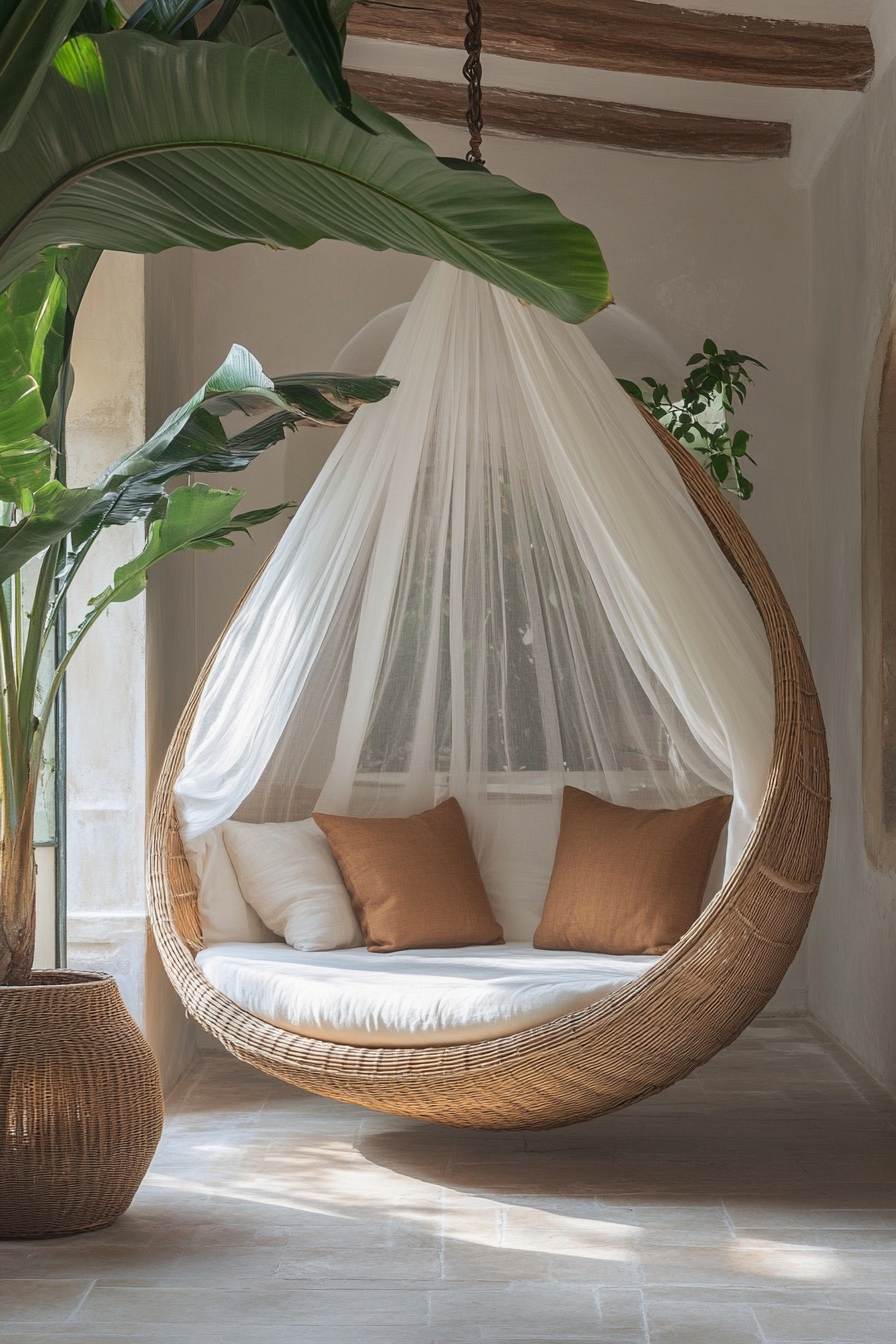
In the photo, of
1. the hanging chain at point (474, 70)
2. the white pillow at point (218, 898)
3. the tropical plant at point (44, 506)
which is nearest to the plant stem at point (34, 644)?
the tropical plant at point (44, 506)

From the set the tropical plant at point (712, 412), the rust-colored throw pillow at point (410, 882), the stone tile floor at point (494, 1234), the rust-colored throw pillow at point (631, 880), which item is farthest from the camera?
the tropical plant at point (712, 412)

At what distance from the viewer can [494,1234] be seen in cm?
257

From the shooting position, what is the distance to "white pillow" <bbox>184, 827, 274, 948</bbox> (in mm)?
3402

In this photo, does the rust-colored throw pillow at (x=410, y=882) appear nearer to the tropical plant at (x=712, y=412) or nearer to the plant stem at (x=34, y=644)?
the plant stem at (x=34, y=644)

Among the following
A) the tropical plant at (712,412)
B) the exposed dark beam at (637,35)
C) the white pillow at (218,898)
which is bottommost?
the white pillow at (218,898)

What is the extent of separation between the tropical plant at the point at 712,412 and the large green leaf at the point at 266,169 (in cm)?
246

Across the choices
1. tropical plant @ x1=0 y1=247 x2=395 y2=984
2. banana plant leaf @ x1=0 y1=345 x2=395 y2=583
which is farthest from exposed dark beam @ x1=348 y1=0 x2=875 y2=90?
tropical plant @ x1=0 y1=247 x2=395 y2=984

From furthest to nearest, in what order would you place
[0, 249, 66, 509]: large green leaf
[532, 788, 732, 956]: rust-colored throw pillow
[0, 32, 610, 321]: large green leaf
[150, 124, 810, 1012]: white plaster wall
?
[150, 124, 810, 1012]: white plaster wall, [532, 788, 732, 956]: rust-colored throw pillow, [0, 249, 66, 509]: large green leaf, [0, 32, 610, 321]: large green leaf

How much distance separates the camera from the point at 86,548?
2.76 meters

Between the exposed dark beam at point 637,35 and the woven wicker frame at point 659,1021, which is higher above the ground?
the exposed dark beam at point 637,35

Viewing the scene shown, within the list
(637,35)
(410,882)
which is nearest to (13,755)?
(410,882)

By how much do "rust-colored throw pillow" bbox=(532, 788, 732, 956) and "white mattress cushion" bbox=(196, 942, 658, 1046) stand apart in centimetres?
14

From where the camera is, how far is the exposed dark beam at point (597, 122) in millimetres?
4375

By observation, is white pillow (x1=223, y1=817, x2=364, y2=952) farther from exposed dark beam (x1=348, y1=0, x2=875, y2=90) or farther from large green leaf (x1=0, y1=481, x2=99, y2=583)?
exposed dark beam (x1=348, y1=0, x2=875, y2=90)
